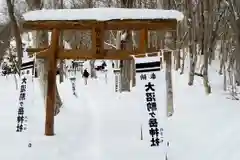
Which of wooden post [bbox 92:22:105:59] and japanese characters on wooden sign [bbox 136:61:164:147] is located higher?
wooden post [bbox 92:22:105:59]

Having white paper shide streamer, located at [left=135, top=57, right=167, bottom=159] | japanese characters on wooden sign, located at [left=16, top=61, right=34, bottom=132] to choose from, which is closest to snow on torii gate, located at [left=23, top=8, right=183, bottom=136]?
japanese characters on wooden sign, located at [left=16, top=61, right=34, bottom=132]

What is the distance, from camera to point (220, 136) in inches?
396

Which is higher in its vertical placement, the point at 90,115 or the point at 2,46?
the point at 2,46

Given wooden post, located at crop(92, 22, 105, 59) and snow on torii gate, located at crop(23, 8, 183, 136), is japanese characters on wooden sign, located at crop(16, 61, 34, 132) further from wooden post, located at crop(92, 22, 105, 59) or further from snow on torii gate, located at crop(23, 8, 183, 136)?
wooden post, located at crop(92, 22, 105, 59)

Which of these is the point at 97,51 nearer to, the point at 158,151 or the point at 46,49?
the point at 46,49

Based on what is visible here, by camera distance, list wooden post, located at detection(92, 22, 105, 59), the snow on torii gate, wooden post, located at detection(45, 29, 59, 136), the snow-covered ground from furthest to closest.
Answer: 1. wooden post, located at detection(45, 29, 59, 136)
2. wooden post, located at detection(92, 22, 105, 59)
3. the snow on torii gate
4. the snow-covered ground

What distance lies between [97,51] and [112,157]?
2750 millimetres

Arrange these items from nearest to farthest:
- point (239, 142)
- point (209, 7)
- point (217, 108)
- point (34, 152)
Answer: point (239, 142)
point (34, 152)
point (217, 108)
point (209, 7)

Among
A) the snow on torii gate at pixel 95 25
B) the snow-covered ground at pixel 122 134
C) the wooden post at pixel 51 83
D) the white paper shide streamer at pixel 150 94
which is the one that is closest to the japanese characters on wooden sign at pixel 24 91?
the snow-covered ground at pixel 122 134

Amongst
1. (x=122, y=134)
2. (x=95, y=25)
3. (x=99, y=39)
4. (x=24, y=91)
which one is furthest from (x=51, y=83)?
(x=122, y=134)

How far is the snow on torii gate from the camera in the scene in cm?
989

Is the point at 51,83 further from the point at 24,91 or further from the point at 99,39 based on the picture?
the point at 99,39

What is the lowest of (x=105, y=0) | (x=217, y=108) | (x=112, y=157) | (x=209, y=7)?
(x=112, y=157)

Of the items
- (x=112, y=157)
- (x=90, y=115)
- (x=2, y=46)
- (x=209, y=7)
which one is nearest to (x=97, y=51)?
(x=112, y=157)
